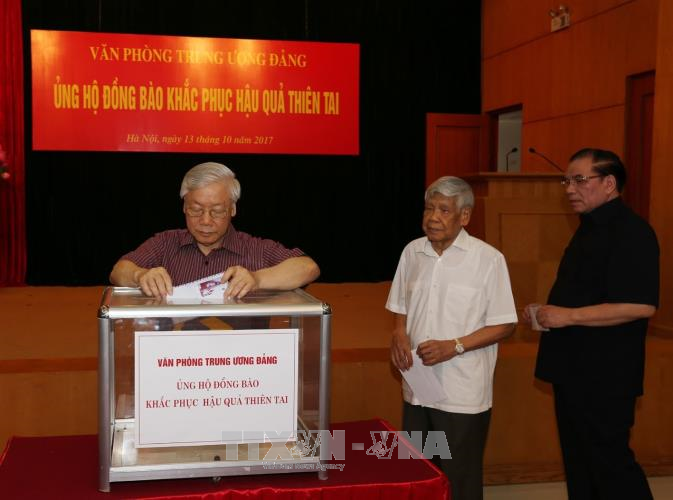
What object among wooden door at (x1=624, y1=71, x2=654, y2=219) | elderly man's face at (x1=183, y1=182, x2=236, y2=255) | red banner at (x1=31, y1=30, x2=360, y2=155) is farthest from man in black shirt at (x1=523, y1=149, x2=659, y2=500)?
red banner at (x1=31, y1=30, x2=360, y2=155)

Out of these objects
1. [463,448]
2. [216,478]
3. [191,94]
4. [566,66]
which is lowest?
[463,448]

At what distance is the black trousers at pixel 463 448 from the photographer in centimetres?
212

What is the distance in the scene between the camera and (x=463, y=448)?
211cm

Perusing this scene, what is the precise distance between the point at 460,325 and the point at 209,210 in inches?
35.7

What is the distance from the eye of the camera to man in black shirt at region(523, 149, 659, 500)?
2094 millimetres

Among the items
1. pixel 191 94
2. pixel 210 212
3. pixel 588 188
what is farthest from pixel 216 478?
pixel 191 94

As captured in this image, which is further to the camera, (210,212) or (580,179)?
(580,179)

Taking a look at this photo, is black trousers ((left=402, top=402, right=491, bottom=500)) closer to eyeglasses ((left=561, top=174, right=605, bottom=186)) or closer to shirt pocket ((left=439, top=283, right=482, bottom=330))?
shirt pocket ((left=439, top=283, right=482, bottom=330))

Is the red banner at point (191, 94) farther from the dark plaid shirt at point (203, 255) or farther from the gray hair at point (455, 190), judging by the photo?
the dark plaid shirt at point (203, 255)

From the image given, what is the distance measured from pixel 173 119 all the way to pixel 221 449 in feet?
19.8

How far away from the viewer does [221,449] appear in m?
1.18

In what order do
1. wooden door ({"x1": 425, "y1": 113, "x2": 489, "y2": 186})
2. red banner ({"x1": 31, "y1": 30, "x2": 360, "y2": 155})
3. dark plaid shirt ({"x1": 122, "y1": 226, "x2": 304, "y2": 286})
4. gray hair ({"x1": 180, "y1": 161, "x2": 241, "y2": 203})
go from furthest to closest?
wooden door ({"x1": 425, "y1": 113, "x2": 489, "y2": 186}) → red banner ({"x1": 31, "y1": 30, "x2": 360, "y2": 155}) → dark plaid shirt ({"x1": 122, "y1": 226, "x2": 304, "y2": 286}) → gray hair ({"x1": 180, "y1": 161, "x2": 241, "y2": 203})

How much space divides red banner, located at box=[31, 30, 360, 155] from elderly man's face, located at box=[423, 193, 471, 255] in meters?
5.07

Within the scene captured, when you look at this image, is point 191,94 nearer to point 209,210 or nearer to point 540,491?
point 540,491
